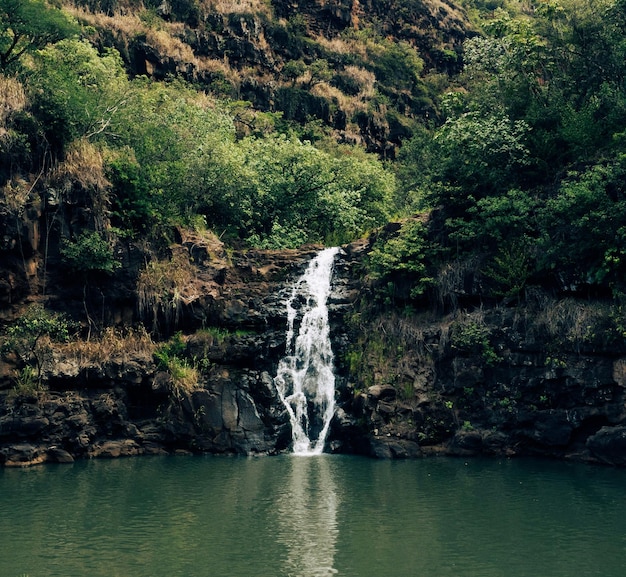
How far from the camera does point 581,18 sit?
32719mm

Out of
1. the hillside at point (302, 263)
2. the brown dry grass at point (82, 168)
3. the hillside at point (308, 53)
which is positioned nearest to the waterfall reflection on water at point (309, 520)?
the hillside at point (302, 263)

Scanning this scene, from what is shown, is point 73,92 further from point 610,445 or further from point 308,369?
point 610,445

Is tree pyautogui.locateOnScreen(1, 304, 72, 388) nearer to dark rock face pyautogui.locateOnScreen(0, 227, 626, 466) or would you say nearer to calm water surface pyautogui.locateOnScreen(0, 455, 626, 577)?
dark rock face pyautogui.locateOnScreen(0, 227, 626, 466)

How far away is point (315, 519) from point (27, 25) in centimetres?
2497

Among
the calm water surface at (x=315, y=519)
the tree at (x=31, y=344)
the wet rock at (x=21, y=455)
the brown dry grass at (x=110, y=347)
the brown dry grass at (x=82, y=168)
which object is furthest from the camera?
the brown dry grass at (x=82, y=168)

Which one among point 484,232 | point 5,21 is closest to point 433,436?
point 484,232

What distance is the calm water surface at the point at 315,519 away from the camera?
14.6 metres

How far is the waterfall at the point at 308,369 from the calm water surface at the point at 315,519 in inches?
124

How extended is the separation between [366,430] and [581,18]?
19.3 metres

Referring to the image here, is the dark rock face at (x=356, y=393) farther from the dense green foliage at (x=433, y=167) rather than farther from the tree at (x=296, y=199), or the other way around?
the tree at (x=296, y=199)

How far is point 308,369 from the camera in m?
30.3

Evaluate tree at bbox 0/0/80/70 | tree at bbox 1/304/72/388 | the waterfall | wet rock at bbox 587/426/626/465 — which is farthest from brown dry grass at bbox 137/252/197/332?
wet rock at bbox 587/426/626/465

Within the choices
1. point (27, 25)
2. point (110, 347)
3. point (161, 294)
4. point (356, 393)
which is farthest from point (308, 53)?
point (356, 393)

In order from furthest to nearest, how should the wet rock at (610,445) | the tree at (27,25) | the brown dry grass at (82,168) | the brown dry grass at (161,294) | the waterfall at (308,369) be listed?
the tree at (27,25), the brown dry grass at (161,294), the brown dry grass at (82,168), the waterfall at (308,369), the wet rock at (610,445)
